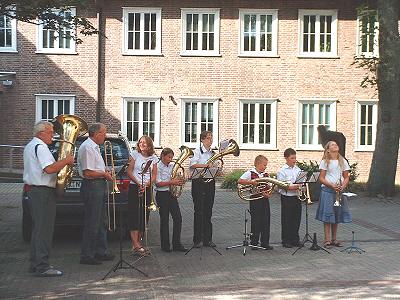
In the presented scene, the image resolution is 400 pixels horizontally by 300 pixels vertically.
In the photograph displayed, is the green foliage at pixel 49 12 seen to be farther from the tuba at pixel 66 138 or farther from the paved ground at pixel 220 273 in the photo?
the paved ground at pixel 220 273

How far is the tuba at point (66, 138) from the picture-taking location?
320 inches

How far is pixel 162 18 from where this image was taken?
24.5m

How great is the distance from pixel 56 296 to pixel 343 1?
20.7 meters

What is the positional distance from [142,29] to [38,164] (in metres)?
17.2

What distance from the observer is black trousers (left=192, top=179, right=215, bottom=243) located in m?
10.1

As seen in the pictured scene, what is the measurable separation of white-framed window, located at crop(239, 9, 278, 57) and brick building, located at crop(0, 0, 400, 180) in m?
0.04

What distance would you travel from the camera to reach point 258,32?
24703 mm

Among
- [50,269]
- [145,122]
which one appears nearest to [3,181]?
[145,122]

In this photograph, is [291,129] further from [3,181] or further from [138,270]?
[138,270]

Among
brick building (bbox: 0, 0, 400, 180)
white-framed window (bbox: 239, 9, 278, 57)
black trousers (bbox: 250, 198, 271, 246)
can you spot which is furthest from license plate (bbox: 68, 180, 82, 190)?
white-framed window (bbox: 239, 9, 278, 57)

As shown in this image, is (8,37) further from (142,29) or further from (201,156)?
(201,156)

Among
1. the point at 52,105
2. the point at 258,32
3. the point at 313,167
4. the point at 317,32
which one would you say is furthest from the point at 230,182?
the point at 52,105

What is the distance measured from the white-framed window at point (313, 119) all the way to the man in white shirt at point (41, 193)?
17769 millimetres

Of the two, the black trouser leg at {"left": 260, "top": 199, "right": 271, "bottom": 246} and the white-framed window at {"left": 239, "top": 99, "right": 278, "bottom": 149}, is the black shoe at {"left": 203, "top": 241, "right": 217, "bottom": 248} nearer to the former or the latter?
the black trouser leg at {"left": 260, "top": 199, "right": 271, "bottom": 246}
